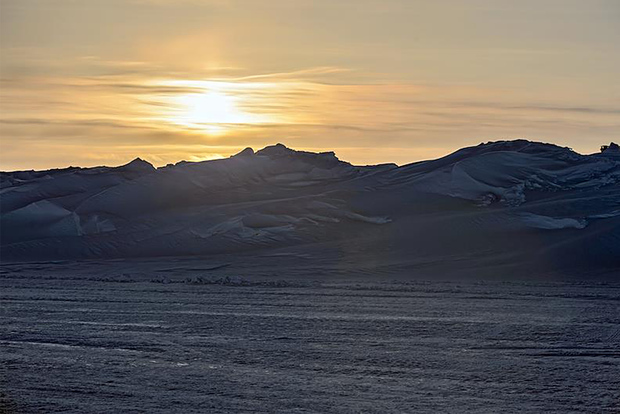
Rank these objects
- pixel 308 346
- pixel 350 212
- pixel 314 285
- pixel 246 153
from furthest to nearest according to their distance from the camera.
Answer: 1. pixel 246 153
2. pixel 350 212
3. pixel 314 285
4. pixel 308 346

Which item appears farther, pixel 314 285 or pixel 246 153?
pixel 246 153

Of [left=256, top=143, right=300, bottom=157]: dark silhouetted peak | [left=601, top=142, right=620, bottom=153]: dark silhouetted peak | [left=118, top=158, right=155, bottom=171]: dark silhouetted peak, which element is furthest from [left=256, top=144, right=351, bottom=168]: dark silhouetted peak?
[left=601, top=142, right=620, bottom=153]: dark silhouetted peak

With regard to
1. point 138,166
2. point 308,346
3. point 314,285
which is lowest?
point 308,346

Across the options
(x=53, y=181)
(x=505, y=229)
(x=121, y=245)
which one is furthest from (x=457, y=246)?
(x=53, y=181)

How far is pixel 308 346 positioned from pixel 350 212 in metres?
18.2

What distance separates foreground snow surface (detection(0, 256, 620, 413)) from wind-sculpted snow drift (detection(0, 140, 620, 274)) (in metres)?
3.95

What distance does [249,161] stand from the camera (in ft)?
132

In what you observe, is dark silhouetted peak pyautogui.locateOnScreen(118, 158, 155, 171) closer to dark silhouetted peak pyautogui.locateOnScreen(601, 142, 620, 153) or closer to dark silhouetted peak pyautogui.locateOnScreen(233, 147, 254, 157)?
dark silhouetted peak pyautogui.locateOnScreen(233, 147, 254, 157)

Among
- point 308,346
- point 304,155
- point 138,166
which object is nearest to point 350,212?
point 304,155

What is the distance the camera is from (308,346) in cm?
1527

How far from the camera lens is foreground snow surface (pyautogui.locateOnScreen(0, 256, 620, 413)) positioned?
456 inches

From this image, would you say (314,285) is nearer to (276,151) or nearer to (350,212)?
(350,212)

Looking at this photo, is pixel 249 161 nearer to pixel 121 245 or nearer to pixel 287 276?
pixel 121 245

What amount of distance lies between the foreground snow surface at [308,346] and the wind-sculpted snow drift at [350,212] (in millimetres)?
3948
